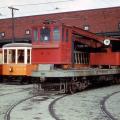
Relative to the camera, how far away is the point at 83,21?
1977 inches

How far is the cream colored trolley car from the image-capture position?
28188mm

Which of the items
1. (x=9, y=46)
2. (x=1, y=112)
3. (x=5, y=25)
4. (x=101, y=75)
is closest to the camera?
(x=1, y=112)

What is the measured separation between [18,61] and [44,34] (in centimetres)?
769

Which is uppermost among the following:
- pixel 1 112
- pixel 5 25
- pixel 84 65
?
pixel 5 25

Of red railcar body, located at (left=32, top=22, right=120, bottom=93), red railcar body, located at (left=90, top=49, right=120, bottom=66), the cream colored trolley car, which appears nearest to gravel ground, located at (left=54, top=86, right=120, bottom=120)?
red railcar body, located at (left=32, top=22, right=120, bottom=93)

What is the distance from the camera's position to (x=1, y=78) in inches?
1217

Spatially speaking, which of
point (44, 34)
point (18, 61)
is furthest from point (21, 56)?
point (44, 34)

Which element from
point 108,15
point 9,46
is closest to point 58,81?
point 9,46

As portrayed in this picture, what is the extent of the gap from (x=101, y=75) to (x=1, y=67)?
8.37 m

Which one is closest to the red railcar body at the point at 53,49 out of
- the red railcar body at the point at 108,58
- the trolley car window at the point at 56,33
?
the trolley car window at the point at 56,33

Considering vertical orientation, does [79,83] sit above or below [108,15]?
below

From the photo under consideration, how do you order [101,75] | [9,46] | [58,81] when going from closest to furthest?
1. [58,81]
2. [101,75]
3. [9,46]

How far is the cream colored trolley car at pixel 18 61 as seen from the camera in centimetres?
2819

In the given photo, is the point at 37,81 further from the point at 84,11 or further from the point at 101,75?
the point at 84,11
